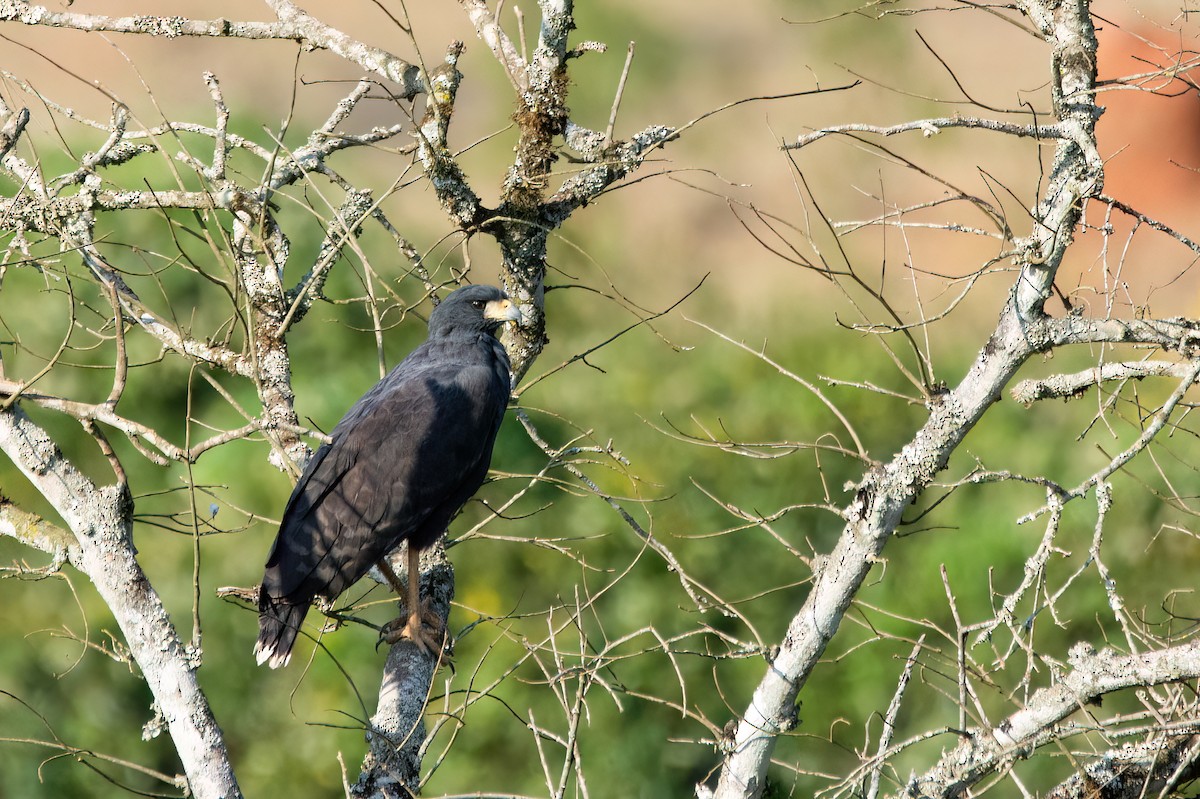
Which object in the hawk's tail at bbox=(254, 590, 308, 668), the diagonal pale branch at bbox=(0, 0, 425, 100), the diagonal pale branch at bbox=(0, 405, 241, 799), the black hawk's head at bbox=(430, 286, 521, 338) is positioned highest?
the diagonal pale branch at bbox=(0, 0, 425, 100)

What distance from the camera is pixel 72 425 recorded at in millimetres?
12023

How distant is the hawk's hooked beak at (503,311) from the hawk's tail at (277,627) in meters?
1.31

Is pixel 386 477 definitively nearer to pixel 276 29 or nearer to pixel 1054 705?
pixel 276 29

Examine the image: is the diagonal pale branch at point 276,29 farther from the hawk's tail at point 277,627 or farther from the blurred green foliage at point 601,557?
the blurred green foliage at point 601,557

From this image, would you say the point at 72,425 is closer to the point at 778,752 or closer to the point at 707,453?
the point at 707,453

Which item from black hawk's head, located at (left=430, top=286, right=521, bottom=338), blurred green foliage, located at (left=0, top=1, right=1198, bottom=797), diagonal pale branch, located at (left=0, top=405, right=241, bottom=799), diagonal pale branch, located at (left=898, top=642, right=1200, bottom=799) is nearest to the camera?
diagonal pale branch, located at (left=898, top=642, right=1200, bottom=799)

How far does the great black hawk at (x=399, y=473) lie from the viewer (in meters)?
4.24

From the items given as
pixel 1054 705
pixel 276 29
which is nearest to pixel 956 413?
pixel 1054 705

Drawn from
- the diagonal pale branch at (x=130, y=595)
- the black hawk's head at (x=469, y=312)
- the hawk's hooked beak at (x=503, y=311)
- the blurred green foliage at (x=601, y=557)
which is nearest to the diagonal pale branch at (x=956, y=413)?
the diagonal pale branch at (x=130, y=595)

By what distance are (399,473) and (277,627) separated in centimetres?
72

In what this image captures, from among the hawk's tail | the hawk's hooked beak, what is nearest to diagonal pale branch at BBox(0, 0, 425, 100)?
the hawk's hooked beak

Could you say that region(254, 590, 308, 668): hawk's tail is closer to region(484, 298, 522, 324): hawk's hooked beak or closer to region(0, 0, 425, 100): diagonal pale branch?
region(484, 298, 522, 324): hawk's hooked beak

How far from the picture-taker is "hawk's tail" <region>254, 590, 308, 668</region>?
13.8 ft

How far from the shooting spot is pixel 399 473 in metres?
4.43
